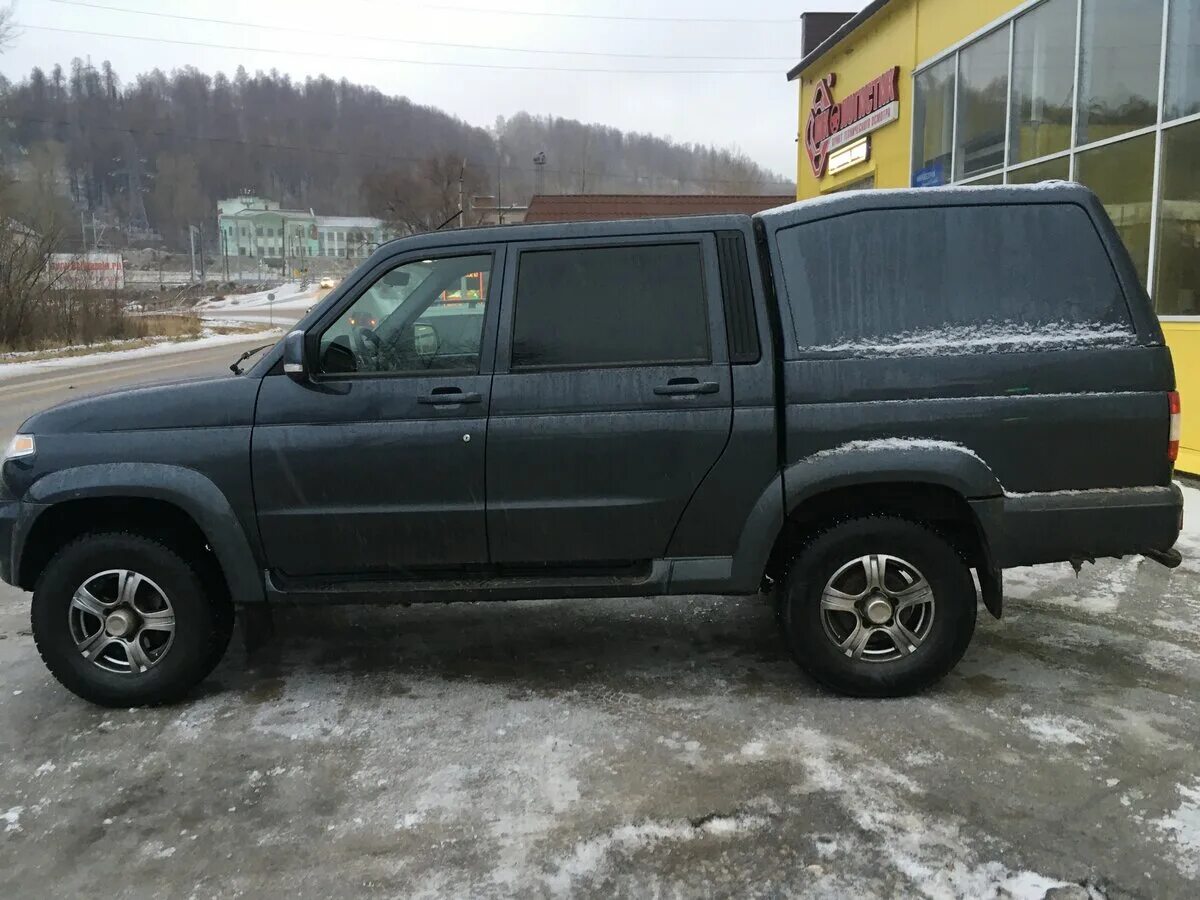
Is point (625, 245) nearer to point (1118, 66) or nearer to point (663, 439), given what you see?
point (663, 439)

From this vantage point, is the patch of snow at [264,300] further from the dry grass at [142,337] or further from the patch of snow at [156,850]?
the patch of snow at [156,850]

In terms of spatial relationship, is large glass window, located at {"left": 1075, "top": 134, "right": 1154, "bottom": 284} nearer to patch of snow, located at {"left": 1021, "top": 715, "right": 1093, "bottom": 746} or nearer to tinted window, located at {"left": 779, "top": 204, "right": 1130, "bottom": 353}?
tinted window, located at {"left": 779, "top": 204, "right": 1130, "bottom": 353}

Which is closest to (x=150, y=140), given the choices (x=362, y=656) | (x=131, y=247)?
(x=131, y=247)

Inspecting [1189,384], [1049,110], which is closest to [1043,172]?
[1049,110]

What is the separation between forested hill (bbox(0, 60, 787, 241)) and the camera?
3125 inches

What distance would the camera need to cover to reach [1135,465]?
3715 millimetres

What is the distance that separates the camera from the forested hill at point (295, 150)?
260ft

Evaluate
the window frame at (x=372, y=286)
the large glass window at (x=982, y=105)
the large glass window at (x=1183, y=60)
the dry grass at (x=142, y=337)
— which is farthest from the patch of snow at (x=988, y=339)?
the dry grass at (x=142, y=337)

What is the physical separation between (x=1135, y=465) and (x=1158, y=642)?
1.32 metres

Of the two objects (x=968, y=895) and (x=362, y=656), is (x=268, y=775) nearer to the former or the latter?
(x=362, y=656)

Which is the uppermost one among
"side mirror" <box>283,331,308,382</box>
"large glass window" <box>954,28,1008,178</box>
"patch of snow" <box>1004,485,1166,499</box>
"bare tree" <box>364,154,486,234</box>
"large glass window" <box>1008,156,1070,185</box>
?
"bare tree" <box>364,154,486,234</box>

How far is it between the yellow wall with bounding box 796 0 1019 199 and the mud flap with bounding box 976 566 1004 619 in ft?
31.7

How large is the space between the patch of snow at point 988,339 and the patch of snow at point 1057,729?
1.46 meters

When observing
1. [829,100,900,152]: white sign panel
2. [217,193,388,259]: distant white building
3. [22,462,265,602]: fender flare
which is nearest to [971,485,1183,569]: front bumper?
[22,462,265,602]: fender flare
